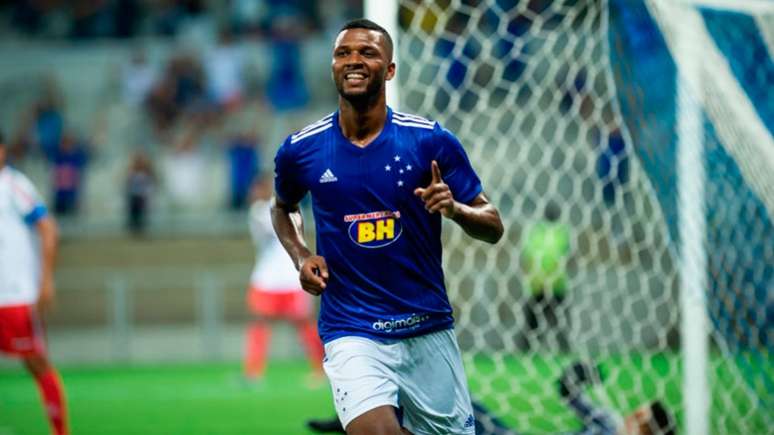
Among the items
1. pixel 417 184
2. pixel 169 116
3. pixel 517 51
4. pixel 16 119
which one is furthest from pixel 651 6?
pixel 16 119

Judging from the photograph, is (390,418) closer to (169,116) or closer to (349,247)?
(349,247)

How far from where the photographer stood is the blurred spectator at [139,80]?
20.5m

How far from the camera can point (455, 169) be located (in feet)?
15.2

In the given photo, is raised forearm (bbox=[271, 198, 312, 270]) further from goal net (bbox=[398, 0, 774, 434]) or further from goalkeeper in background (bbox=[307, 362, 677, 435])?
goal net (bbox=[398, 0, 774, 434])

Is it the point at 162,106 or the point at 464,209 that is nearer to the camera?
the point at 464,209

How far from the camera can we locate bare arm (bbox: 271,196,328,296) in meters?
4.52

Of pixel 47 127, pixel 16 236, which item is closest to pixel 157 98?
pixel 47 127

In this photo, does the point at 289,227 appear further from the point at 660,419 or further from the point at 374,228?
the point at 660,419

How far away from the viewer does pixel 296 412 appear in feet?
33.2

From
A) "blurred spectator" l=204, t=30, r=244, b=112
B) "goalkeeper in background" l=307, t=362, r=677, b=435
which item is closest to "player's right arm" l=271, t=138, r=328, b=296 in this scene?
"goalkeeper in background" l=307, t=362, r=677, b=435

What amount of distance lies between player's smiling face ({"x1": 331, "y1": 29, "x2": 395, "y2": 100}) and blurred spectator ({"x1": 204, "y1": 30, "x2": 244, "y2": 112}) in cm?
1606

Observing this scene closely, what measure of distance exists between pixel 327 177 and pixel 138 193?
1432 centimetres

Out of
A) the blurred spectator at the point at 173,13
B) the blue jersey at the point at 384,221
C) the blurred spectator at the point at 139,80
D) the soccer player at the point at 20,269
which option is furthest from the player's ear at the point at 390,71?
the blurred spectator at the point at 173,13

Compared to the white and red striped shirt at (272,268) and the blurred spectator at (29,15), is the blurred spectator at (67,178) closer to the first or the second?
the blurred spectator at (29,15)
